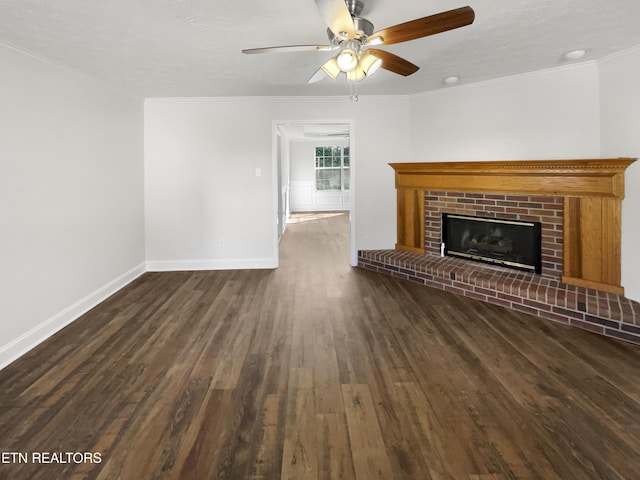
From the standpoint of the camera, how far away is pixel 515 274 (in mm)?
4246

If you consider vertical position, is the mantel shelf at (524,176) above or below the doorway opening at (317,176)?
below

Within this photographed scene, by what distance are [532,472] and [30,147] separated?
3723 mm

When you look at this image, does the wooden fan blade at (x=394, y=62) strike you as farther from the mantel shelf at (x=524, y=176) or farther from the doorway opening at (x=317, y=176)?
the doorway opening at (x=317, y=176)

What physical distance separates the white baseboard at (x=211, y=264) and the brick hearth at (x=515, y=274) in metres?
1.30

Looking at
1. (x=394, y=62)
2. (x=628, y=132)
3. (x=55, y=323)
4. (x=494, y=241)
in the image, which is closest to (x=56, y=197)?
(x=55, y=323)

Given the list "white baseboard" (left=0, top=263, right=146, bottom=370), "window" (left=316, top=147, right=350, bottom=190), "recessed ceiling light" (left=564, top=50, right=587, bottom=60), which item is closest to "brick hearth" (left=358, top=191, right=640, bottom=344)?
"recessed ceiling light" (left=564, top=50, right=587, bottom=60)

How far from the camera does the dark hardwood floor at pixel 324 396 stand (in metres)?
1.80

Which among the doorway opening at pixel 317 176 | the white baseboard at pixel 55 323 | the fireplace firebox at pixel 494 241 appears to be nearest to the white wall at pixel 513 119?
the fireplace firebox at pixel 494 241

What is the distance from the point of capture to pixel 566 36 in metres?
3.15

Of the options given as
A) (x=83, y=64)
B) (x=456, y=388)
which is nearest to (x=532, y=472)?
(x=456, y=388)

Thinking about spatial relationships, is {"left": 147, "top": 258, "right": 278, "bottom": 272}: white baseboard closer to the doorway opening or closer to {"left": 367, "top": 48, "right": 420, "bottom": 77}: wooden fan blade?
{"left": 367, "top": 48, "right": 420, "bottom": 77}: wooden fan blade

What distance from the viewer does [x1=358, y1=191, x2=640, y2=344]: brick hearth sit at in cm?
330

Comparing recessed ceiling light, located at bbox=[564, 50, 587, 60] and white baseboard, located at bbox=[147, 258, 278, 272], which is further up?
recessed ceiling light, located at bbox=[564, 50, 587, 60]

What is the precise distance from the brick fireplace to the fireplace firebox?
0.07m
